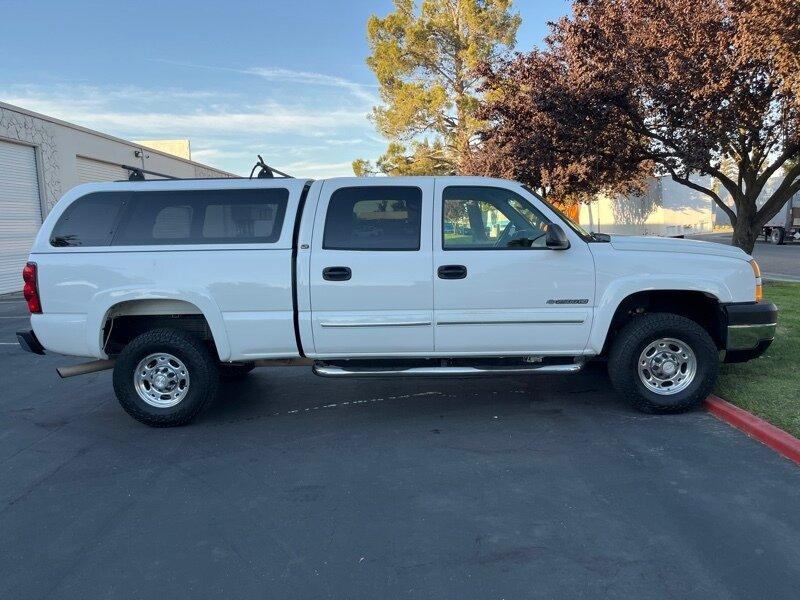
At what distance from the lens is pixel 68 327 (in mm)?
5199

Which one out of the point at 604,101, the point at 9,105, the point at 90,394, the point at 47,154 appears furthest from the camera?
the point at 47,154

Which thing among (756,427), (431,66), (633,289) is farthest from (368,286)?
(431,66)

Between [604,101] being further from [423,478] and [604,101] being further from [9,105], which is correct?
[9,105]

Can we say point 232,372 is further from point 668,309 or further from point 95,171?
point 95,171

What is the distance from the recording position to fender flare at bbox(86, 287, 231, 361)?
16.8ft

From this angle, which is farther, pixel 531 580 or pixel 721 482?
pixel 721 482

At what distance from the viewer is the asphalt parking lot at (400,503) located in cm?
302

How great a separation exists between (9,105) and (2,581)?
18.0 m

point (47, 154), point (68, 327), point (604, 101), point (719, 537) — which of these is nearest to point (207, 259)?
point (68, 327)

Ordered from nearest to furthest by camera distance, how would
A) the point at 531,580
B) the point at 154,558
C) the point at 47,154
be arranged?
the point at 531,580, the point at 154,558, the point at 47,154

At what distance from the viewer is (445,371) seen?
516cm

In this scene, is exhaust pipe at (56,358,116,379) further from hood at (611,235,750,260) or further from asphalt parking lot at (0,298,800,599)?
hood at (611,235,750,260)

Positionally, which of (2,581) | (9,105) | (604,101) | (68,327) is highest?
(9,105)

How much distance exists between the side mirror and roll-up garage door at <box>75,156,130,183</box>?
19.8 meters
